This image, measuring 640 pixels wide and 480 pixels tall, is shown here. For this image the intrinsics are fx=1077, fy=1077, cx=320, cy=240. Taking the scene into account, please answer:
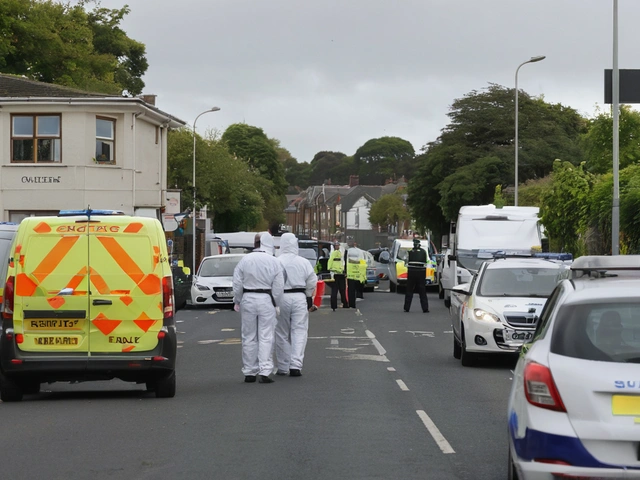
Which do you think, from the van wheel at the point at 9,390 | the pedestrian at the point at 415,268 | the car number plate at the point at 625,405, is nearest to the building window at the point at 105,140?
the pedestrian at the point at 415,268

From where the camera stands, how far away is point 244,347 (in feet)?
44.5

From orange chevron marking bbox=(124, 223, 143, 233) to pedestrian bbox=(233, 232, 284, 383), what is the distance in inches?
83.7

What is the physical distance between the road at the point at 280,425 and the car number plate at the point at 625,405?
193 cm

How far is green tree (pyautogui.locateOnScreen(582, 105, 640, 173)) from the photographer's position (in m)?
46.8

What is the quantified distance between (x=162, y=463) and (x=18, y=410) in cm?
364

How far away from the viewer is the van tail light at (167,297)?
1159 centimetres

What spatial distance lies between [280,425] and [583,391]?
14.9 ft

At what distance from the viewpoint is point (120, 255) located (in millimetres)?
11570

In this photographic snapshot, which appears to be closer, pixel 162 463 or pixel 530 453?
pixel 530 453

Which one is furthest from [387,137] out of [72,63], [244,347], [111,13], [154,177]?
[244,347]

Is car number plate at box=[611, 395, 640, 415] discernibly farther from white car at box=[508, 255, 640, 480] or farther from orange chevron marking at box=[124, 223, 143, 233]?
orange chevron marking at box=[124, 223, 143, 233]

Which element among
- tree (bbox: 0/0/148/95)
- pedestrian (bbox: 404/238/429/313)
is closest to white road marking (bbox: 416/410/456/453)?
pedestrian (bbox: 404/238/429/313)

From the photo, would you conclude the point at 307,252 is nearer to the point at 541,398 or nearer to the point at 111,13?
the point at 541,398

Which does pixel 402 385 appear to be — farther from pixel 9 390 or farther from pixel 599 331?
pixel 599 331
